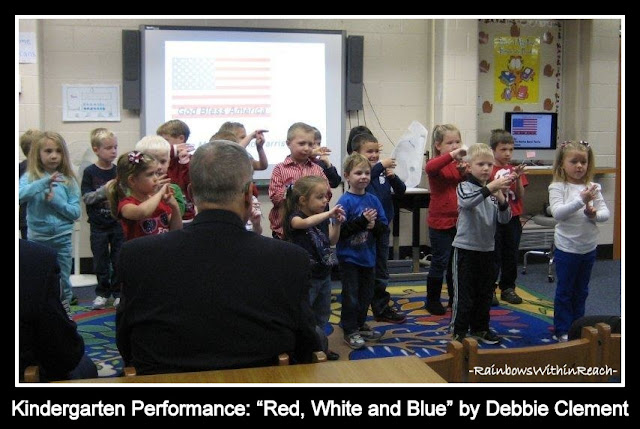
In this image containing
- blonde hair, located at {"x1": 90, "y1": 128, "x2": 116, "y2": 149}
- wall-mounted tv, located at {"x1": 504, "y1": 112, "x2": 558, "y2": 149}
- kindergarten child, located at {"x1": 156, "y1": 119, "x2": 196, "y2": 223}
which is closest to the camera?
kindergarten child, located at {"x1": 156, "y1": 119, "x2": 196, "y2": 223}

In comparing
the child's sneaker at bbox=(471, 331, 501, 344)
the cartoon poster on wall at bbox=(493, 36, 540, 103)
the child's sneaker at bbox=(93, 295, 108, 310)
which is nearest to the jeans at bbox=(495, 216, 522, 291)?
the child's sneaker at bbox=(471, 331, 501, 344)

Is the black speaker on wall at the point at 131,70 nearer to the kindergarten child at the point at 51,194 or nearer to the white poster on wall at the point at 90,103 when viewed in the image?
the white poster on wall at the point at 90,103

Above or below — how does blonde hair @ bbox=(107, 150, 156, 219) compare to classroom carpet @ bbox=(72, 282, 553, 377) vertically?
above

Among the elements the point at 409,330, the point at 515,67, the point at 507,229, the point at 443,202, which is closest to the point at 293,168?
the point at 443,202

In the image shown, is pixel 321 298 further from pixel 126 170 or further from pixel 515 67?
pixel 515 67

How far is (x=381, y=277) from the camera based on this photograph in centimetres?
389

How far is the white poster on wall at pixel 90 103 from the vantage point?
17.1ft

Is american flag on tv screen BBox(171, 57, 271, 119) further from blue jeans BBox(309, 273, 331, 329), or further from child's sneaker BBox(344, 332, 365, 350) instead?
blue jeans BBox(309, 273, 331, 329)

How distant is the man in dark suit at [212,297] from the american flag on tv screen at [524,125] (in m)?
4.69

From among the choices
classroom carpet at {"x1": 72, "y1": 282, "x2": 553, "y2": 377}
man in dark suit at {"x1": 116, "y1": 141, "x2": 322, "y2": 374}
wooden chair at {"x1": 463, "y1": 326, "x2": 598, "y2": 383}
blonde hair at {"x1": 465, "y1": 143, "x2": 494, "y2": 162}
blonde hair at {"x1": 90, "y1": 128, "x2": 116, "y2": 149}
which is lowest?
classroom carpet at {"x1": 72, "y1": 282, "x2": 553, "y2": 377}

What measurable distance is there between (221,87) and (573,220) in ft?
9.89

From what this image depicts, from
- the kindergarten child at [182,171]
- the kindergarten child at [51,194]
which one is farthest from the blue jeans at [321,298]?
the kindergarten child at [51,194]

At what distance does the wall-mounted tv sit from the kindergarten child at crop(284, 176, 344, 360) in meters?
3.23

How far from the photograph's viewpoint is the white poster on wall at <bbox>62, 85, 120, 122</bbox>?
17.1 ft
